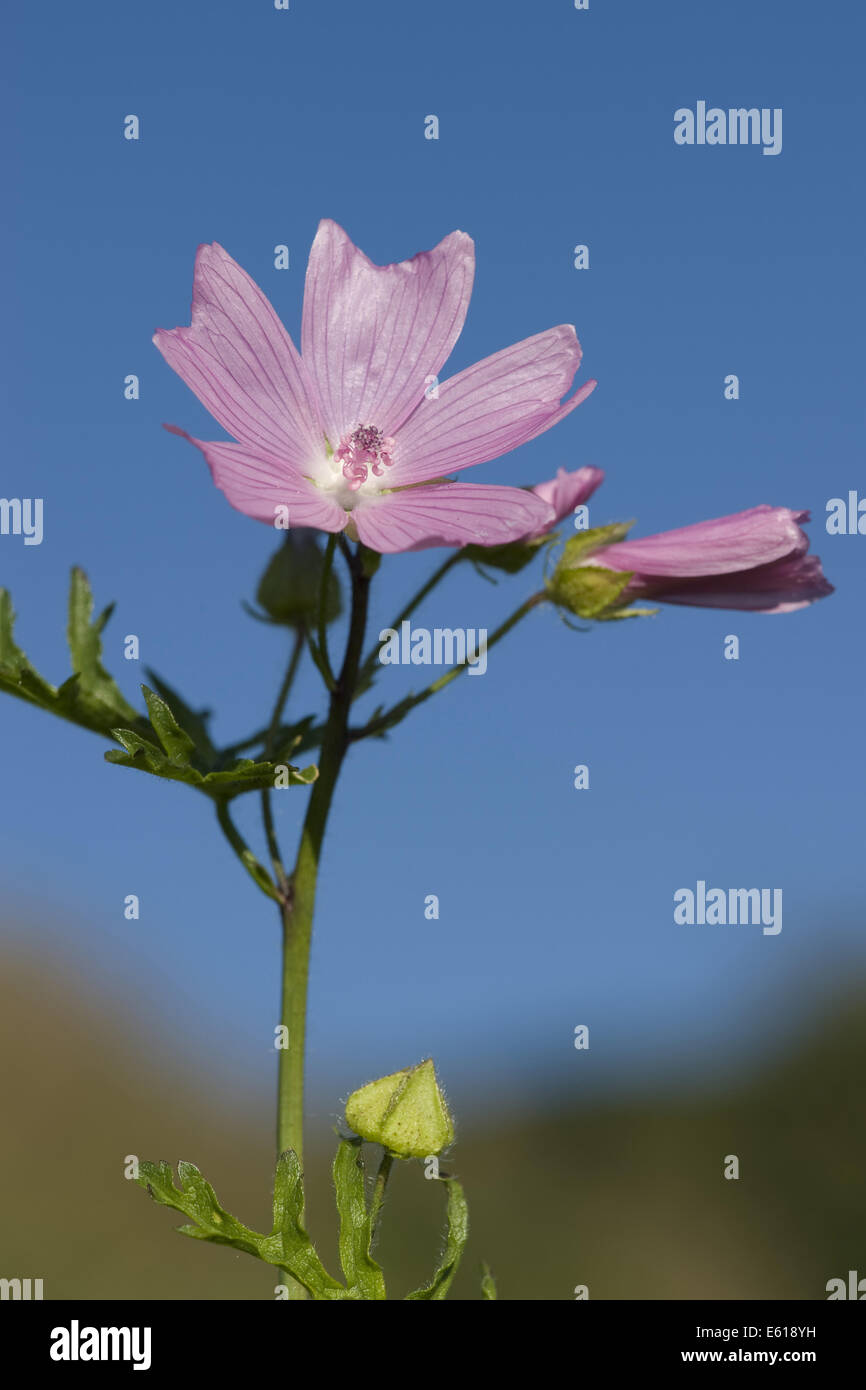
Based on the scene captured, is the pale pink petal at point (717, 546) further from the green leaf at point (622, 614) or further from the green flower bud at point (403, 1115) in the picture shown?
the green flower bud at point (403, 1115)

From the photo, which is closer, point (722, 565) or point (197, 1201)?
point (197, 1201)

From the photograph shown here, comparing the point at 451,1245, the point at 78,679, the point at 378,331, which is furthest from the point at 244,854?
the point at 378,331

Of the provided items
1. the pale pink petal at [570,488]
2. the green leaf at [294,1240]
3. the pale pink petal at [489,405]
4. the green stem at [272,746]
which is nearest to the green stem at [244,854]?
the green stem at [272,746]

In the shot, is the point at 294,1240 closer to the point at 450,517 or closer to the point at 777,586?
the point at 450,517

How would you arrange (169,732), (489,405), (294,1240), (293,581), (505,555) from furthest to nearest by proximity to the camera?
1. (293,581)
2. (505,555)
3. (489,405)
4. (169,732)
5. (294,1240)
